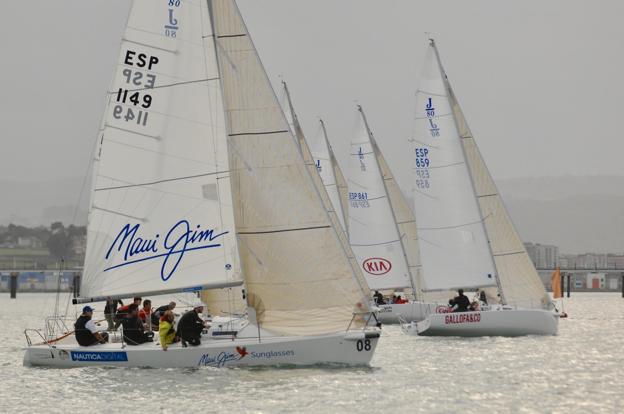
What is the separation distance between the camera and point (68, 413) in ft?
69.3

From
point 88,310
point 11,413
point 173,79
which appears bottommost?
point 11,413

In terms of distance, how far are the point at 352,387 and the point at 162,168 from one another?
6.91m

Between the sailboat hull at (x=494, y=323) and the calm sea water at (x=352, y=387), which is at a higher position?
the sailboat hull at (x=494, y=323)

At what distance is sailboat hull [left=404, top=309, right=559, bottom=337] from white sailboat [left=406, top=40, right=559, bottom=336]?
0.07 metres

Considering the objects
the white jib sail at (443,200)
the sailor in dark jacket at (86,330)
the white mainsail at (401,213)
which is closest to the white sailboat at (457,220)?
the white jib sail at (443,200)

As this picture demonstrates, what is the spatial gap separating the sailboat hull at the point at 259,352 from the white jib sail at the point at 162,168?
149 cm

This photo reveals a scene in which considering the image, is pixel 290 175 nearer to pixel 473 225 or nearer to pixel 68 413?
pixel 68 413

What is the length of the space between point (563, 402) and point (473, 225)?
18877mm

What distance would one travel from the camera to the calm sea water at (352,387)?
2155cm

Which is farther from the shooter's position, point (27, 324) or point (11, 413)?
point (27, 324)

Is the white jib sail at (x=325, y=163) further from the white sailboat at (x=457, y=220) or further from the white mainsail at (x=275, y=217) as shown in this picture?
the white mainsail at (x=275, y=217)

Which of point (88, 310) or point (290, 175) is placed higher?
point (290, 175)

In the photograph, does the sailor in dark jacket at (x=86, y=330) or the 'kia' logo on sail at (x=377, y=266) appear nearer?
the sailor in dark jacket at (x=86, y=330)

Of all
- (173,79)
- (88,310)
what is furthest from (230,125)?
(88,310)
